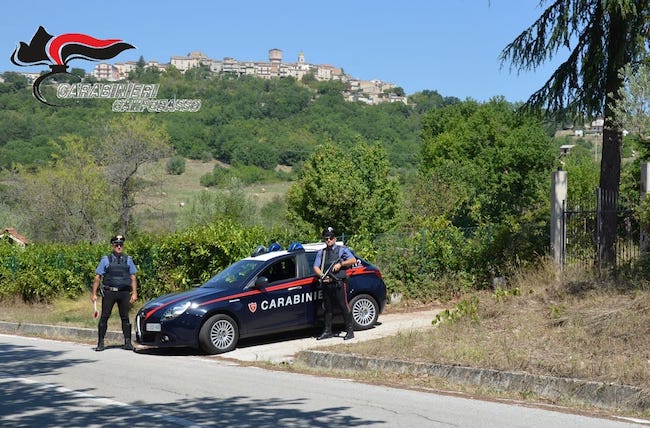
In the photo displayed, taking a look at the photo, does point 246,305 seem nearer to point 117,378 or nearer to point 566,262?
point 117,378

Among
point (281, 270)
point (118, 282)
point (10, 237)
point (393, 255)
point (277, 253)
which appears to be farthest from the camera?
point (10, 237)

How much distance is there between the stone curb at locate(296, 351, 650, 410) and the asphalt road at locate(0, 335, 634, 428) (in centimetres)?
53

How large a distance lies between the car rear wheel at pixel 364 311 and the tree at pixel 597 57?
174 inches

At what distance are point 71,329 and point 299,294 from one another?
5.78 metres

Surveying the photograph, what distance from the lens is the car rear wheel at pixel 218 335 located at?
13.5 meters

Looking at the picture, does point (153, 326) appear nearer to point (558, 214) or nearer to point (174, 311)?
point (174, 311)

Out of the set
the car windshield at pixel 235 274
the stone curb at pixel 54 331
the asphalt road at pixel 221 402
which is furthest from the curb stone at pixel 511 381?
the stone curb at pixel 54 331

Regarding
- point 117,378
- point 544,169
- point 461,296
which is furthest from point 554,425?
point 544,169

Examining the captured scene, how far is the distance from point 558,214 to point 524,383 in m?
7.94

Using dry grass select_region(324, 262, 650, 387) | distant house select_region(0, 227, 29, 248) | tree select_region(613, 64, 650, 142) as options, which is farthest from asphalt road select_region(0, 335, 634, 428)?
distant house select_region(0, 227, 29, 248)

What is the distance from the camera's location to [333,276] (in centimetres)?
1393

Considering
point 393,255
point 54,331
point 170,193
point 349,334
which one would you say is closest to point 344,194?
point 393,255

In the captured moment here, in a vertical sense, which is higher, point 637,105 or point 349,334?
point 637,105

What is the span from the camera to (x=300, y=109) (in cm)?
11788
